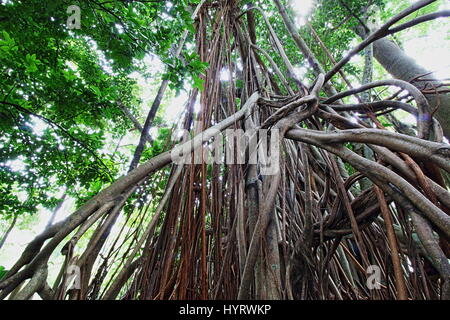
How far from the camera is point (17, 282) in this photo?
66 centimetres

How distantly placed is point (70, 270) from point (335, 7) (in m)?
2.97

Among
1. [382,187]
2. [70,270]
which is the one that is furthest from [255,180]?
[70,270]

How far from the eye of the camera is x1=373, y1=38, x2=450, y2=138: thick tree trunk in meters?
1.53

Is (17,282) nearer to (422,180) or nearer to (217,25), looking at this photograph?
(422,180)

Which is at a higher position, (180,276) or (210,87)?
(210,87)
